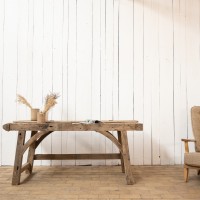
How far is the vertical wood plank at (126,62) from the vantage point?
3996 mm

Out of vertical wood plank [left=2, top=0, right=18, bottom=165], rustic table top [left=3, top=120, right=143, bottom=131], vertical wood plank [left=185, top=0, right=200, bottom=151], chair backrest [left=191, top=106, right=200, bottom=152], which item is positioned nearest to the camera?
rustic table top [left=3, top=120, right=143, bottom=131]

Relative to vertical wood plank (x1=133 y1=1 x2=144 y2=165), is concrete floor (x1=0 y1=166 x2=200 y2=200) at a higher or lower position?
lower

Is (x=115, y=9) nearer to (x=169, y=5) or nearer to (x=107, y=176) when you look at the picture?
(x=169, y=5)

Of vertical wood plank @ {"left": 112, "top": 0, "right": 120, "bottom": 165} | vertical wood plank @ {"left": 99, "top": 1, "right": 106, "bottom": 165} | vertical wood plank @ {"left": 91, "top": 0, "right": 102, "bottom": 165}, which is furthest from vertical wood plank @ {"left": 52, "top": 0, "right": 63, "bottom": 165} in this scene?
vertical wood plank @ {"left": 112, "top": 0, "right": 120, "bottom": 165}

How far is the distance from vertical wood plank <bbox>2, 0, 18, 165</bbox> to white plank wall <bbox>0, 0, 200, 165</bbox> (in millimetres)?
14

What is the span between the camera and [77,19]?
4.03 m

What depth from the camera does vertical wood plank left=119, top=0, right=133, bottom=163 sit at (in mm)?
3996

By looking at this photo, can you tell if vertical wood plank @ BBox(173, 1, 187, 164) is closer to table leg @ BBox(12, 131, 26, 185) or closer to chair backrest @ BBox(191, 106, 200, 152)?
chair backrest @ BBox(191, 106, 200, 152)

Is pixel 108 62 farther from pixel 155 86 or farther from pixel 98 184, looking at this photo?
pixel 98 184

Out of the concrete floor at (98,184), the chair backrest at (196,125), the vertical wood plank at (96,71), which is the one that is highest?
the vertical wood plank at (96,71)

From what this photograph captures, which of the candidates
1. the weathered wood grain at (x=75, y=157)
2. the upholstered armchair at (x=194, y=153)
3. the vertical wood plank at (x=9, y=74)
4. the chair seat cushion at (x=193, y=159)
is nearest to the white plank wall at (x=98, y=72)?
the vertical wood plank at (x=9, y=74)

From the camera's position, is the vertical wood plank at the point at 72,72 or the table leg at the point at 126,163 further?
the vertical wood plank at the point at 72,72

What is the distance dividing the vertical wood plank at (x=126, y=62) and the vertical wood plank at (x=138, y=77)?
0.06 metres

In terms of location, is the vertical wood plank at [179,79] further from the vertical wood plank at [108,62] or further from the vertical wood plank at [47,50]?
the vertical wood plank at [47,50]
